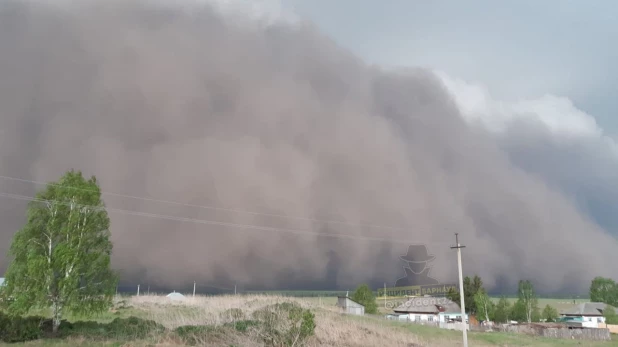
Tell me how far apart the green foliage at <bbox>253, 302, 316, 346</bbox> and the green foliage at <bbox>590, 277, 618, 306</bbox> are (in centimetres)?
15450

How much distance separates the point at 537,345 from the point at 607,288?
410 ft

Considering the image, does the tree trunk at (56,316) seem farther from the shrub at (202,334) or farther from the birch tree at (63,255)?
the shrub at (202,334)

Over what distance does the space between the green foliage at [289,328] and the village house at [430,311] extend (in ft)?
194

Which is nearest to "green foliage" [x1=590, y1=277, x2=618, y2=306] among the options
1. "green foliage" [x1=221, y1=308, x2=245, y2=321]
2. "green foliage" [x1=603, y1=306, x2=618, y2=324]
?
"green foliage" [x1=603, y1=306, x2=618, y2=324]

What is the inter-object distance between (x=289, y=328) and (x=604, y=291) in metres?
160

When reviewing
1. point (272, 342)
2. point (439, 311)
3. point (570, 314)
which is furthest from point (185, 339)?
point (570, 314)

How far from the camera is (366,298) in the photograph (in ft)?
295

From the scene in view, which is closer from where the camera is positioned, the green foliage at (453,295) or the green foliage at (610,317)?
the green foliage at (610,317)

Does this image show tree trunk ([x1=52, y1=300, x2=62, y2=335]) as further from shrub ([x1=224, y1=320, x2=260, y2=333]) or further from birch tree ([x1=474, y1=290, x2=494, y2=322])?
birch tree ([x1=474, y1=290, x2=494, y2=322])

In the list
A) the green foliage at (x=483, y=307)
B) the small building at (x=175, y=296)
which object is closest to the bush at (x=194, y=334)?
the small building at (x=175, y=296)

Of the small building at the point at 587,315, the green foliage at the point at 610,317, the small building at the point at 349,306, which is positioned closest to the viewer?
the small building at the point at 349,306

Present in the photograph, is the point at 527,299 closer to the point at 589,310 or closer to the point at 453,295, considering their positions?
the point at 589,310

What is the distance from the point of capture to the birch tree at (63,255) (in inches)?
1036

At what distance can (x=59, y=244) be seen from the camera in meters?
27.9
